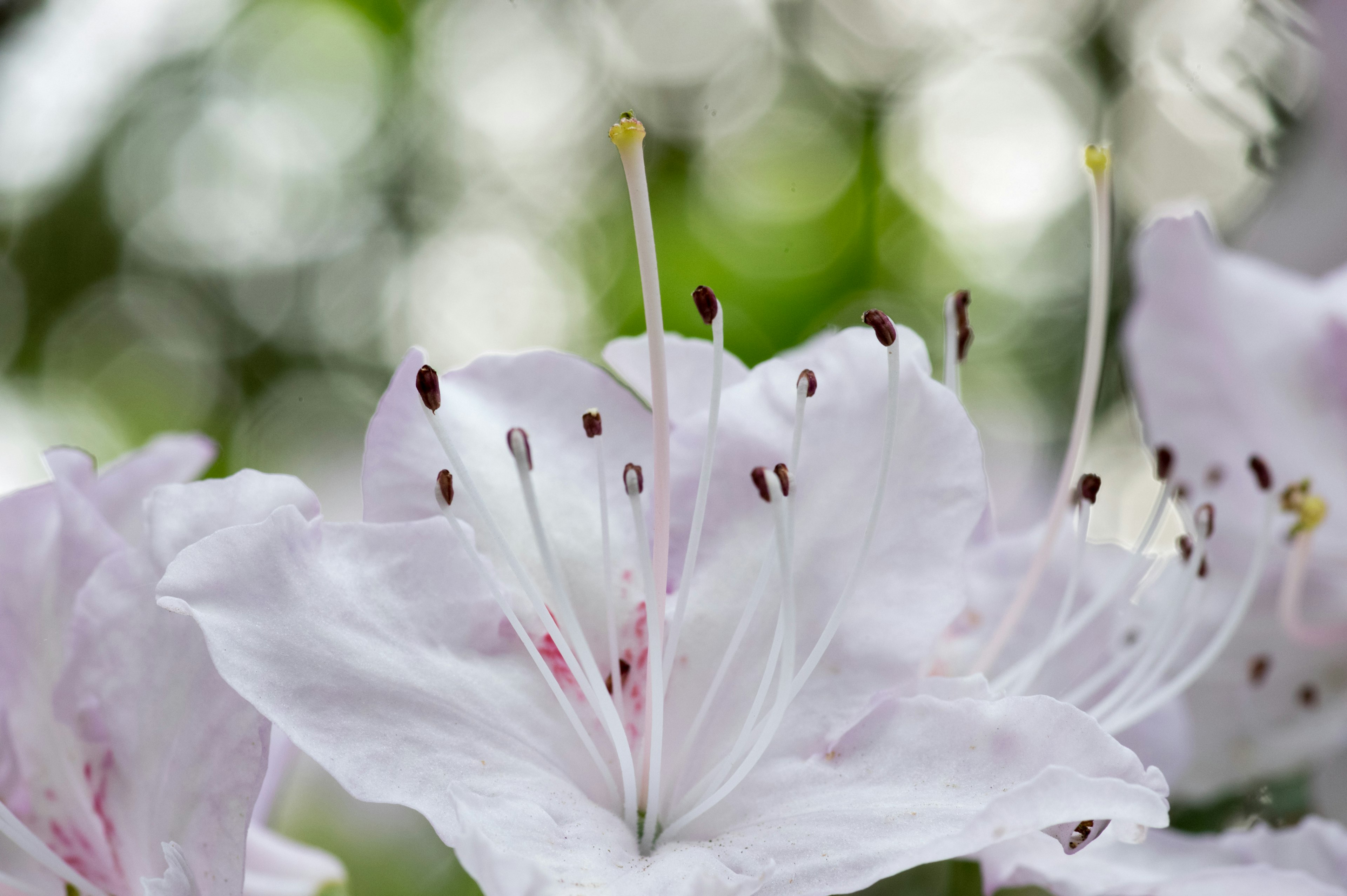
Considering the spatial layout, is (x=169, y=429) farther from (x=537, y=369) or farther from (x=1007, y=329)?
(x=537, y=369)

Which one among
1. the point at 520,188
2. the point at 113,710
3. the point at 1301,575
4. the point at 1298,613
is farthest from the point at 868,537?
the point at 520,188

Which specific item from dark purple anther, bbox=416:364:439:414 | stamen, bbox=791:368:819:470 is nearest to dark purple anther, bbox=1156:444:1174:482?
stamen, bbox=791:368:819:470

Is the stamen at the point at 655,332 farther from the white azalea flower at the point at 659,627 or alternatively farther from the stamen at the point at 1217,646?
the stamen at the point at 1217,646

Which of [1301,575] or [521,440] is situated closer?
[521,440]

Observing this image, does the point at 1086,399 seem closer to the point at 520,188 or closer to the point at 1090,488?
the point at 1090,488

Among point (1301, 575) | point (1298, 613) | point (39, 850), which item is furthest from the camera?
point (1298, 613)
